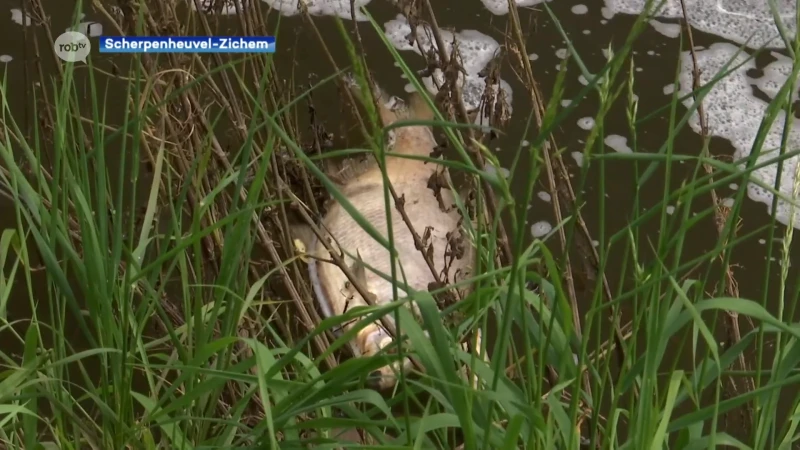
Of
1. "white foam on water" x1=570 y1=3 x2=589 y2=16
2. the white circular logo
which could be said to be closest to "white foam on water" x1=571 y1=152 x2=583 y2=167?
"white foam on water" x1=570 y1=3 x2=589 y2=16

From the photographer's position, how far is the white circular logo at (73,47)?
31.7 inches

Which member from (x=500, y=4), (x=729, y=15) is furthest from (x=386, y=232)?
(x=729, y=15)

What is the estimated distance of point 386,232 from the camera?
170 centimetres

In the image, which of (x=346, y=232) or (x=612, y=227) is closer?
(x=346, y=232)

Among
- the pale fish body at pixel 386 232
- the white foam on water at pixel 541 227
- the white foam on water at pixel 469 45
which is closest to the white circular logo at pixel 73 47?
the pale fish body at pixel 386 232

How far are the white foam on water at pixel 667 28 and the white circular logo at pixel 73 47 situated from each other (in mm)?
1589

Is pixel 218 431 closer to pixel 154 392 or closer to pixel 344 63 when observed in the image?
pixel 154 392

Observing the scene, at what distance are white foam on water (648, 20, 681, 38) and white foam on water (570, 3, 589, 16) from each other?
169 mm

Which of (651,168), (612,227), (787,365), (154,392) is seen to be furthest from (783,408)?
(154,392)

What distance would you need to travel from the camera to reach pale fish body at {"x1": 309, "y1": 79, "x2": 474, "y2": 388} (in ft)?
4.87

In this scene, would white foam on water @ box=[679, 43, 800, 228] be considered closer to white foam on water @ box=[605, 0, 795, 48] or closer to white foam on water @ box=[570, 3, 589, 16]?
white foam on water @ box=[605, 0, 795, 48]

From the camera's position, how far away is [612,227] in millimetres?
1771

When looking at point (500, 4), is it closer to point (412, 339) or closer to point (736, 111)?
point (736, 111)

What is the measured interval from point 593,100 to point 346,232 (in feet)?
2.33
